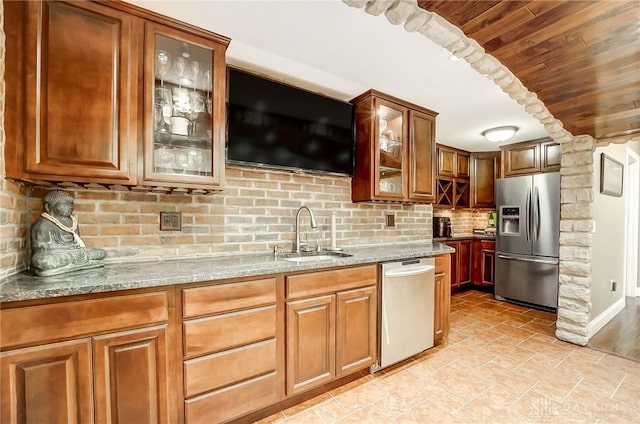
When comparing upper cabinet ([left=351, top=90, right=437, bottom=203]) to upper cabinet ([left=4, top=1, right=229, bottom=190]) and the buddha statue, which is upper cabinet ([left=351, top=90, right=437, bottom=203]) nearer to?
upper cabinet ([left=4, top=1, right=229, bottom=190])

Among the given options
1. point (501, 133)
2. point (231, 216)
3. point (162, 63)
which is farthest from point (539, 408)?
point (162, 63)

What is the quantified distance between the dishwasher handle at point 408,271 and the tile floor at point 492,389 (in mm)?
784

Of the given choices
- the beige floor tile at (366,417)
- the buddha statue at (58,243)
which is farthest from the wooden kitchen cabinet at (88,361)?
the beige floor tile at (366,417)

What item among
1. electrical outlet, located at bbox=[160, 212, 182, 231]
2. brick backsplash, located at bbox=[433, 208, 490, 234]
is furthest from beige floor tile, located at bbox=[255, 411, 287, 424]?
brick backsplash, located at bbox=[433, 208, 490, 234]

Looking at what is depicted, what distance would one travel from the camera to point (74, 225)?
4.90 ft

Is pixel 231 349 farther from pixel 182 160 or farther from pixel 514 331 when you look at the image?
pixel 514 331

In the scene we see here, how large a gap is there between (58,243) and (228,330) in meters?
0.97

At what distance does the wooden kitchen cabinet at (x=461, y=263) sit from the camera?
4.54 meters

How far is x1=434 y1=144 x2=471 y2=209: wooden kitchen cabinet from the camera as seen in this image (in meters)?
4.57

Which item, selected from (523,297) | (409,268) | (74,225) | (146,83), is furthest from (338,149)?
(523,297)

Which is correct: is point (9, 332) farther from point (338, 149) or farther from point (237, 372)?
point (338, 149)

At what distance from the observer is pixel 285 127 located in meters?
2.22

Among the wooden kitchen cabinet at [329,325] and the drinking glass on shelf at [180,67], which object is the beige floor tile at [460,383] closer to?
the wooden kitchen cabinet at [329,325]

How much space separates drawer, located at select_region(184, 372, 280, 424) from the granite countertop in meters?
0.65
